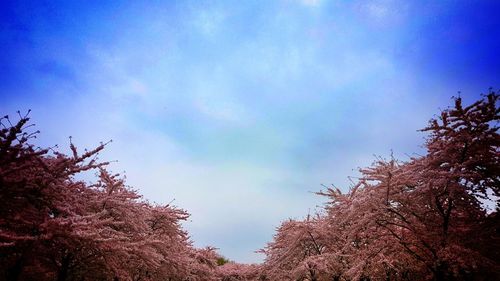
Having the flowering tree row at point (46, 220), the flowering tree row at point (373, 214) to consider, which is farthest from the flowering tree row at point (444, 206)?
the flowering tree row at point (46, 220)

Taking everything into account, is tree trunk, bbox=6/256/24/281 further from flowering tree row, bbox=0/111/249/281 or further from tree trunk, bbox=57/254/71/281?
tree trunk, bbox=57/254/71/281

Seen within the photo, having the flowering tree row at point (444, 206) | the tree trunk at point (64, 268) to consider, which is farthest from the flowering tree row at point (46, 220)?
the flowering tree row at point (444, 206)

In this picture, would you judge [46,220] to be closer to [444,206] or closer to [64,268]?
[64,268]

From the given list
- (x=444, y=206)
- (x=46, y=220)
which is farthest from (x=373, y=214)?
(x=46, y=220)

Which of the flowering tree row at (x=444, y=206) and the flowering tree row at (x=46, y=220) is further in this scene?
the flowering tree row at (x=444, y=206)

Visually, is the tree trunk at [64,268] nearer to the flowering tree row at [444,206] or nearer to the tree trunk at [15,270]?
the tree trunk at [15,270]

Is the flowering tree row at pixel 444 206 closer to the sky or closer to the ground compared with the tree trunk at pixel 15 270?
closer to the sky

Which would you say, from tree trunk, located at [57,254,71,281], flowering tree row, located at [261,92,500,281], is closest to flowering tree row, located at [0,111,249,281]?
tree trunk, located at [57,254,71,281]

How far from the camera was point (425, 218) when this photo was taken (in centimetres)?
1280

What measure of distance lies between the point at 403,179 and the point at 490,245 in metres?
3.65

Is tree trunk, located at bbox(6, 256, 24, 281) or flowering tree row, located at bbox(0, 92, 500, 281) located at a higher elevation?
flowering tree row, located at bbox(0, 92, 500, 281)

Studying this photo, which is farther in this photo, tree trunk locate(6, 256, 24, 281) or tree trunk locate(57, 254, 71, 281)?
tree trunk locate(57, 254, 71, 281)

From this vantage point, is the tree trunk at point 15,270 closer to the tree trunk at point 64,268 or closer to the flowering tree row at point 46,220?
the flowering tree row at point 46,220

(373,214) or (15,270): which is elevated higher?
(373,214)
